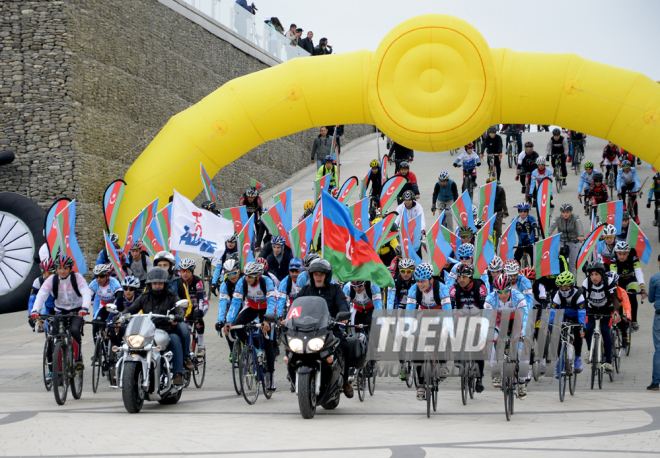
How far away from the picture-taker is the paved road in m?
8.52

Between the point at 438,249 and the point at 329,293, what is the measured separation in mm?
4826

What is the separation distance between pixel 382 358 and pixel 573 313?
9.17ft

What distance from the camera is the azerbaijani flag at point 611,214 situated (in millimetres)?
17203

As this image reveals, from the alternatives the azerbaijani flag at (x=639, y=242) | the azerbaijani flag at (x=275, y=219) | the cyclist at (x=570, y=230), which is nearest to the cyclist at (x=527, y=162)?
the cyclist at (x=570, y=230)

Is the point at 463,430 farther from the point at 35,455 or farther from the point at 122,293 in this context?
the point at 122,293

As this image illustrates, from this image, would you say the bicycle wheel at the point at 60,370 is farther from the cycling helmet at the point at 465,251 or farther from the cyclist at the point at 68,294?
the cycling helmet at the point at 465,251

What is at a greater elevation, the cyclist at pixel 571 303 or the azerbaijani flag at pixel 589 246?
the azerbaijani flag at pixel 589 246

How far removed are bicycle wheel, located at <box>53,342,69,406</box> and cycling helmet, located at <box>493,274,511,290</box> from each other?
5.82m

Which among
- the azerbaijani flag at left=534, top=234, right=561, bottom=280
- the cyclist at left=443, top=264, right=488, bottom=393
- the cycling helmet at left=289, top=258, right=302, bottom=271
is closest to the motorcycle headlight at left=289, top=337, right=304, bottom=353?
the cyclist at left=443, top=264, right=488, bottom=393

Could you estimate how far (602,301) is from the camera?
1299cm

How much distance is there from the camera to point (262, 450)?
844 centimetres

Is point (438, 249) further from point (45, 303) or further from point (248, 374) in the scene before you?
point (45, 303)

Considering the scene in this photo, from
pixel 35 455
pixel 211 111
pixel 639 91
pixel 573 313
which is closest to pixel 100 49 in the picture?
pixel 211 111

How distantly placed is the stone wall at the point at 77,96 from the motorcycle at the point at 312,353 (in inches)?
363
